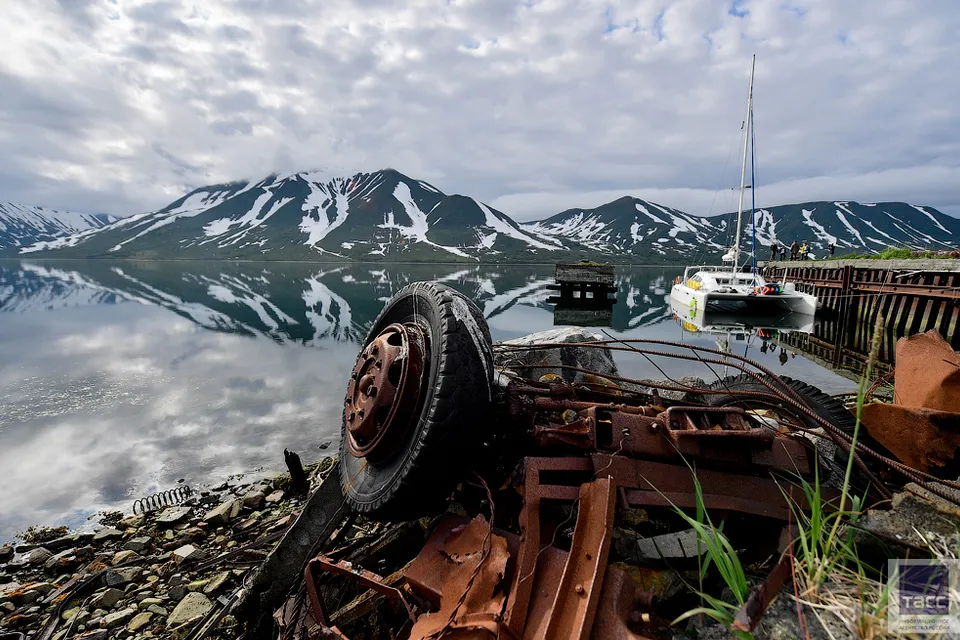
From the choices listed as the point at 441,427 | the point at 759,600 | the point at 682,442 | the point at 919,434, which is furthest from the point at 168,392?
the point at 919,434

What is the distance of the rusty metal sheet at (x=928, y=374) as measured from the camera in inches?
114

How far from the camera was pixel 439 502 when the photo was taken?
2.79m

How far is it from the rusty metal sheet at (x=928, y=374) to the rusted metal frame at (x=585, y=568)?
87.0 inches

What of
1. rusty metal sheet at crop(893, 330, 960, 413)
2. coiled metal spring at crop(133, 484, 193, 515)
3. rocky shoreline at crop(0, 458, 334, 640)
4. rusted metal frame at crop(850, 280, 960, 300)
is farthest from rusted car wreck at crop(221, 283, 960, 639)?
rusted metal frame at crop(850, 280, 960, 300)

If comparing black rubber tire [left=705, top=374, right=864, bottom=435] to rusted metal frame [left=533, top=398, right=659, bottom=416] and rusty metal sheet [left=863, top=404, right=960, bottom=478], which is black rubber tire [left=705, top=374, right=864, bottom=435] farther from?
rusted metal frame [left=533, top=398, right=659, bottom=416]

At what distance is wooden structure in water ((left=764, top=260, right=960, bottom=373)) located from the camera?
15.7m

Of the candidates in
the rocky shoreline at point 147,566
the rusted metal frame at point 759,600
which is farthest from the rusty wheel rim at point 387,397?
the rusted metal frame at point 759,600

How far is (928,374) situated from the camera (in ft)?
10.1

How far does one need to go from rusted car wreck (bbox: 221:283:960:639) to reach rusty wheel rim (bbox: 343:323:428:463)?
0.5 inches

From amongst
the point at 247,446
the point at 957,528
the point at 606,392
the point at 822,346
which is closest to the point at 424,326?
the point at 606,392

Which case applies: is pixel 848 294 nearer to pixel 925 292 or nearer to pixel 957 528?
pixel 925 292

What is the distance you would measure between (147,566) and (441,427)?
4.22m

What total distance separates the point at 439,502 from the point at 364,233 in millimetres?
189301

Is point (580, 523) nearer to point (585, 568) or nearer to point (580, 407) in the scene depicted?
point (585, 568)
